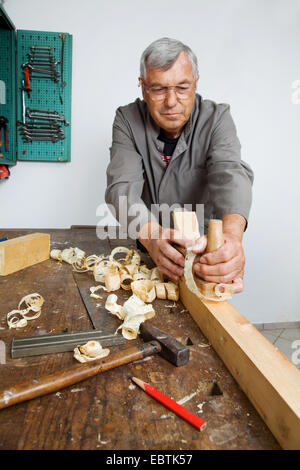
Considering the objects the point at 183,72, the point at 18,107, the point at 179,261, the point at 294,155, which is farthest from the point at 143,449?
the point at 294,155

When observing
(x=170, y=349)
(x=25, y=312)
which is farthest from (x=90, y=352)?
(x=25, y=312)

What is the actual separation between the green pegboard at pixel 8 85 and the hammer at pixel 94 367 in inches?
78.6

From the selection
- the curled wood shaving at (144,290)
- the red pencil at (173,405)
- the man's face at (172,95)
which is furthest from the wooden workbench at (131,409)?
the man's face at (172,95)

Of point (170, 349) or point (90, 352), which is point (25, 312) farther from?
point (170, 349)

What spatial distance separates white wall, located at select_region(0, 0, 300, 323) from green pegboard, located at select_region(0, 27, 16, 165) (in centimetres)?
13

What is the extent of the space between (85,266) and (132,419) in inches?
30.2

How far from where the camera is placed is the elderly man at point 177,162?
102 centimetres

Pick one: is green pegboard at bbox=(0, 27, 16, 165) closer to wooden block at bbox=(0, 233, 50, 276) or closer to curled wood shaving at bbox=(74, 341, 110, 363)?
wooden block at bbox=(0, 233, 50, 276)

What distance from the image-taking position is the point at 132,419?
521 mm

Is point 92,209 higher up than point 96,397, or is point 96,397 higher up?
point 92,209

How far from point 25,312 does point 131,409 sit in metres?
0.46

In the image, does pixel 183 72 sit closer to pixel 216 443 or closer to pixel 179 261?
pixel 179 261

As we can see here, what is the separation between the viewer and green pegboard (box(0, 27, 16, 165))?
88.8 inches

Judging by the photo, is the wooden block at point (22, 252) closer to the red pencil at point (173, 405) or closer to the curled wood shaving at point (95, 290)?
the curled wood shaving at point (95, 290)
